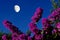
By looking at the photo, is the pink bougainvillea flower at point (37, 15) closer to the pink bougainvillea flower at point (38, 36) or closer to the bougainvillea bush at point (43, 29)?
the bougainvillea bush at point (43, 29)

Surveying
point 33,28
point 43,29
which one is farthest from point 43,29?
point 33,28

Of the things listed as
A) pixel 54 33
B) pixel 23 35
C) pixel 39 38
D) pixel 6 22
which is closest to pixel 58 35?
pixel 54 33

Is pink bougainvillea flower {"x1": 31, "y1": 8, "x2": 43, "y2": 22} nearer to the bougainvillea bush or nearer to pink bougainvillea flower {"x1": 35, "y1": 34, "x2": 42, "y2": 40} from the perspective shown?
the bougainvillea bush

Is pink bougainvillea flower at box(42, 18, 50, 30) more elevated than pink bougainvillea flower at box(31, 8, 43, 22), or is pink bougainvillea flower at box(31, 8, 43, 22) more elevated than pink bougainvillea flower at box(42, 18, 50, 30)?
pink bougainvillea flower at box(31, 8, 43, 22)

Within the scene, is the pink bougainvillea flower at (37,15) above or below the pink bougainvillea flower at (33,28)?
above

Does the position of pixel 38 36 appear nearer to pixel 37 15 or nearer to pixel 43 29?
pixel 43 29

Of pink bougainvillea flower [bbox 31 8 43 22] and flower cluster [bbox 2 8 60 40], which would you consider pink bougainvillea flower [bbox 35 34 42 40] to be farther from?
pink bougainvillea flower [bbox 31 8 43 22]

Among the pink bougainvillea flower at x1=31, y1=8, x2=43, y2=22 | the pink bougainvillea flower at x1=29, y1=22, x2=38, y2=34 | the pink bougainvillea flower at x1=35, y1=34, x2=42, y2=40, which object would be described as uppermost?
Answer: the pink bougainvillea flower at x1=31, y1=8, x2=43, y2=22

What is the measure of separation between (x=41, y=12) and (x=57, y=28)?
391 mm

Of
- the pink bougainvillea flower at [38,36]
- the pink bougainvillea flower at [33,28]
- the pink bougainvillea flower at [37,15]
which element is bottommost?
the pink bougainvillea flower at [38,36]

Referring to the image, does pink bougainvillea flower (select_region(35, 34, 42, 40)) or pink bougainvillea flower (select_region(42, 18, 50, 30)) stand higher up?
pink bougainvillea flower (select_region(42, 18, 50, 30))

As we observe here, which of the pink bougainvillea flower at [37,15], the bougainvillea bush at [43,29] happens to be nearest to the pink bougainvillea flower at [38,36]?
the bougainvillea bush at [43,29]

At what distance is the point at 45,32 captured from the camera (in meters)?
4.00

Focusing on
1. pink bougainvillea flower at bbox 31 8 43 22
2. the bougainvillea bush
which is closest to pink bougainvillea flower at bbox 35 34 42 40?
the bougainvillea bush
